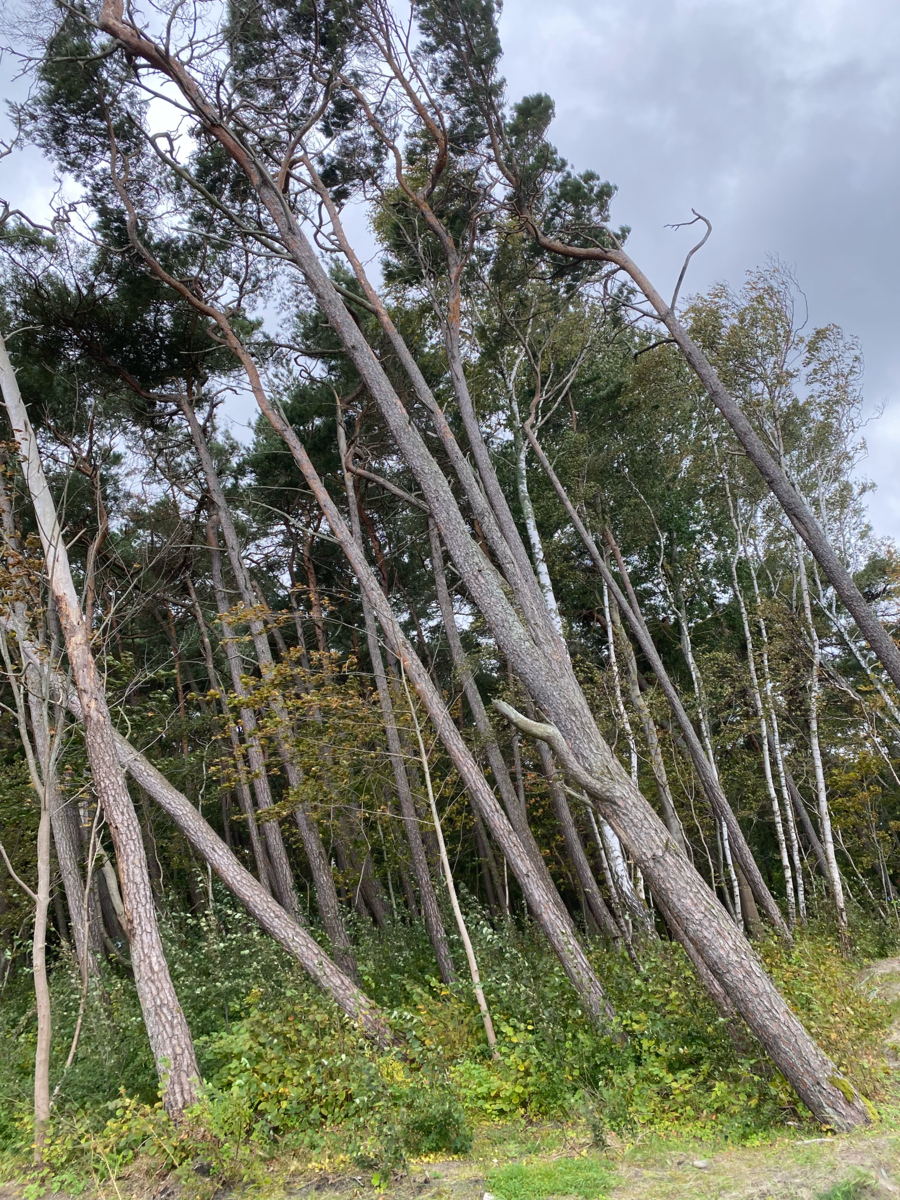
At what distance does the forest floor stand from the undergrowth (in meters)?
0.07

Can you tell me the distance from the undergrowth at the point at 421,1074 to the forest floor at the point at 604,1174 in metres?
0.07

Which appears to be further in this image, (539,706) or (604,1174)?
(539,706)

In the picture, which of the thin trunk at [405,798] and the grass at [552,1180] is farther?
the thin trunk at [405,798]

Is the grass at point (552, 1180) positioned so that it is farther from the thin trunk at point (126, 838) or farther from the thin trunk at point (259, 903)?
the thin trunk at point (126, 838)

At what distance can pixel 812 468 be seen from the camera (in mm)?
14031

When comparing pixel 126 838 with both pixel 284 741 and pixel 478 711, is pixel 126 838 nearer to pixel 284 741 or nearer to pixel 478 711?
pixel 284 741

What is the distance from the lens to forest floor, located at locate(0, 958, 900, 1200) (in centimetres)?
398

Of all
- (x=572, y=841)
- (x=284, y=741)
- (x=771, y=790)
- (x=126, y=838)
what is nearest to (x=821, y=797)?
(x=771, y=790)

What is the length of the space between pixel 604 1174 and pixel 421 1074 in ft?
5.84

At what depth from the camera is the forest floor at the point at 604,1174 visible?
398 cm

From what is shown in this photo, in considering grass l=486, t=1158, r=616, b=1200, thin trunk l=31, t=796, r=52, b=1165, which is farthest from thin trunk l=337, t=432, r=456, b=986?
grass l=486, t=1158, r=616, b=1200

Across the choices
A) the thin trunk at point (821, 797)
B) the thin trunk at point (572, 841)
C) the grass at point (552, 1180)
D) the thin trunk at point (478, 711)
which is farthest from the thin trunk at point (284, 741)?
the thin trunk at point (821, 797)

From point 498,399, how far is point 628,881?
957 centimetres

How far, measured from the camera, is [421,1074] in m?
5.63
